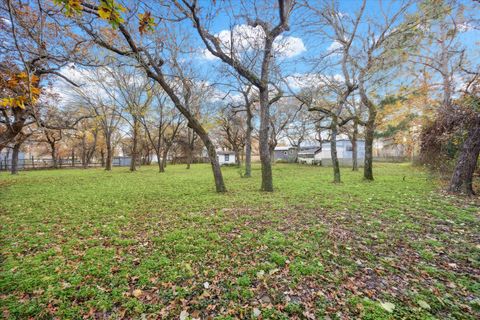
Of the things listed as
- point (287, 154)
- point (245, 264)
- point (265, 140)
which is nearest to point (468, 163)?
point (265, 140)

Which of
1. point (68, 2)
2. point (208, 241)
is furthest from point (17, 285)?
point (68, 2)

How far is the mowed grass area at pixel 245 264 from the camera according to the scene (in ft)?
6.11

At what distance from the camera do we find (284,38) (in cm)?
653

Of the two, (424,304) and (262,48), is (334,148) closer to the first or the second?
(262,48)

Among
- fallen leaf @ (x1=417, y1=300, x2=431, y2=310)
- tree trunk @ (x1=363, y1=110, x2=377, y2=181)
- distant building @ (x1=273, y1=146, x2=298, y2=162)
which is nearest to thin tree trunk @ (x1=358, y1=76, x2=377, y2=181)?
tree trunk @ (x1=363, y1=110, x2=377, y2=181)

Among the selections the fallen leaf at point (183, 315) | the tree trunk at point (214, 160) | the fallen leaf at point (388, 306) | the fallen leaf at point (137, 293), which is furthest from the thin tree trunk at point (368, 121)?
the fallen leaf at point (137, 293)

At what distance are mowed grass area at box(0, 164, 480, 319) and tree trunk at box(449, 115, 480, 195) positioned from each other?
140 centimetres

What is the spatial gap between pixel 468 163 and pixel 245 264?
289 inches

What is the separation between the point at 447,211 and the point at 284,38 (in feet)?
21.3

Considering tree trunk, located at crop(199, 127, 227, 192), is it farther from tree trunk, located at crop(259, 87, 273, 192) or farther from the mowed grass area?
the mowed grass area

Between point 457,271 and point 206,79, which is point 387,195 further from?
point 206,79

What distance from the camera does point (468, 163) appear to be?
5637mm

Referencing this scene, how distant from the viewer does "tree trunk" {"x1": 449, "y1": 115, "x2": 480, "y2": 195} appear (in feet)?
18.2

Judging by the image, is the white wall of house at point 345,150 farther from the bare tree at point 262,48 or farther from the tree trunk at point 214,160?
the tree trunk at point 214,160
